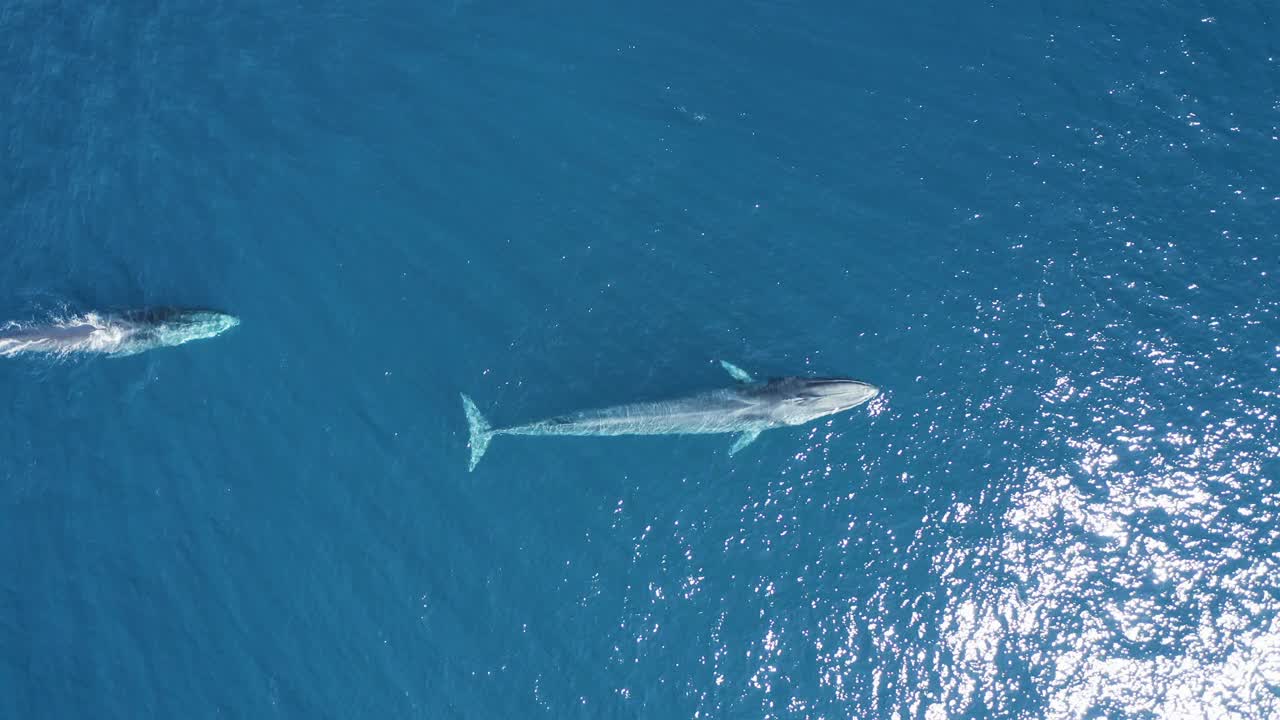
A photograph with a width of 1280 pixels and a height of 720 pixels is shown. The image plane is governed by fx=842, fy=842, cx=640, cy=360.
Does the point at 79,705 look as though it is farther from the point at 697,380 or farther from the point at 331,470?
the point at 697,380

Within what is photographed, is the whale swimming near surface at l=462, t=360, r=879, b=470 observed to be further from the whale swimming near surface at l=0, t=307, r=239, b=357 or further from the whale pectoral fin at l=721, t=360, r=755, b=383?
the whale swimming near surface at l=0, t=307, r=239, b=357

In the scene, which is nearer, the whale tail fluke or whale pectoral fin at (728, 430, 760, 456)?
whale pectoral fin at (728, 430, 760, 456)

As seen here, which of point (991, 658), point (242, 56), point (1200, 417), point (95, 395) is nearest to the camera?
point (991, 658)

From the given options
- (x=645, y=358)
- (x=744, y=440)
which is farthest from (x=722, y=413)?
(x=645, y=358)

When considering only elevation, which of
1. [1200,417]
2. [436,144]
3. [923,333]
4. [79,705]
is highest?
[436,144]

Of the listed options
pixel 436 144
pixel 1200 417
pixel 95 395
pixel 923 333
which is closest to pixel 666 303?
pixel 923 333

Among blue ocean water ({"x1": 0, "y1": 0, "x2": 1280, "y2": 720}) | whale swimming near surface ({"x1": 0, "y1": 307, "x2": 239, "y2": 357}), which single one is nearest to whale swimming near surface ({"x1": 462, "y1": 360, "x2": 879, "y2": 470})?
blue ocean water ({"x1": 0, "y1": 0, "x2": 1280, "y2": 720})

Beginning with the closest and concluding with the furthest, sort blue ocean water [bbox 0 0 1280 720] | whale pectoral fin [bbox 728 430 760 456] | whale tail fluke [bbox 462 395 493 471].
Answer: blue ocean water [bbox 0 0 1280 720]
whale pectoral fin [bbox 728 430 760 456]
whale tail fluke [bbox 462 395 493 471]

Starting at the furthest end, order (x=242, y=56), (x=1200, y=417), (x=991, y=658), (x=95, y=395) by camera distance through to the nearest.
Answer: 1. (x=242, y=56)
2. (x=95, y=395)
3. (x=1200, y=417)
4. (x=991, y=658)
